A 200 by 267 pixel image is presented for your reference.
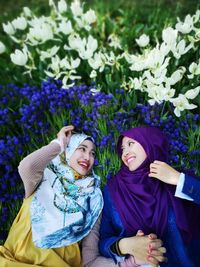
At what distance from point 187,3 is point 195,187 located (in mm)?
2744

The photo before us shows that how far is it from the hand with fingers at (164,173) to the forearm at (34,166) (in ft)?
Answer: 1.84

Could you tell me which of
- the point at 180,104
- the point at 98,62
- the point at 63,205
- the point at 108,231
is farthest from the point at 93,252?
the point at 98,62

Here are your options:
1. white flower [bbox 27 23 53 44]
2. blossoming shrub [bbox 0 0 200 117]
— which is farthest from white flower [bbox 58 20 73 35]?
white flower [bbox 27 23 53 44]

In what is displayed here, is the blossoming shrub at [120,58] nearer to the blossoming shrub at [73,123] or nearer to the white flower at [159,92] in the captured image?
the white flower at [159,92]

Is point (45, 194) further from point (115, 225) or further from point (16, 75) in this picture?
point (16, 75)

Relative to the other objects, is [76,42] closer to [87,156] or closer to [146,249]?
[87,156]

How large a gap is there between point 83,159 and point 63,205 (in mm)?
294

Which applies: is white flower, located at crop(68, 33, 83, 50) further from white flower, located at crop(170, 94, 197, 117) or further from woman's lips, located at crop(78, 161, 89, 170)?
woman's lips, located at crop(78, 161, 89, 170)

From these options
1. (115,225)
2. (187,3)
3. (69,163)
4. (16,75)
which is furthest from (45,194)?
(187,3)

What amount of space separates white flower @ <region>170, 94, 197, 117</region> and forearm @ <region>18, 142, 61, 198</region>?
0.77 m

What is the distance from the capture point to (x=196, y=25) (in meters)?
3.25

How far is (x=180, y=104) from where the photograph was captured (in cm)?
265

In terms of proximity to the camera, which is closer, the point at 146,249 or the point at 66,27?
the point at 146,249

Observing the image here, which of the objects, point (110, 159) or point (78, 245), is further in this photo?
point (110, 159)
